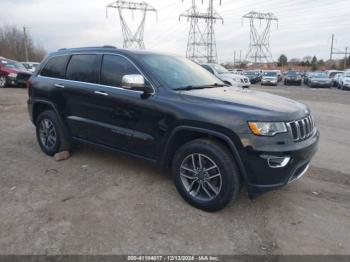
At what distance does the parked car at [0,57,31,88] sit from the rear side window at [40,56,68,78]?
523 inches

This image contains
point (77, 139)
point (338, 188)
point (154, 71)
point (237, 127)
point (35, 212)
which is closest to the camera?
point (237, 127)

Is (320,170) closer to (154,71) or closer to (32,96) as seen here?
(154,71)

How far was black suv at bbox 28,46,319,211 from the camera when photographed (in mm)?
3424

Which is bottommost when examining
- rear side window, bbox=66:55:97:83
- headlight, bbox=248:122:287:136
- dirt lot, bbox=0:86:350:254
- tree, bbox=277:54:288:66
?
dirt lot, bbox=0:86:350:254

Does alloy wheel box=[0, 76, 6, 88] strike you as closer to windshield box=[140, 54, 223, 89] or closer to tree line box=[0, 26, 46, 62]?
windshield box=[140, 54, 223, 89]

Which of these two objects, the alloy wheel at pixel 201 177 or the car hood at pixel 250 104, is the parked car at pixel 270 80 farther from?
the alloy wheel at pixel 201 177

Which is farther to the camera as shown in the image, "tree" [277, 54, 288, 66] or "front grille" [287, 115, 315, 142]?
"tree" [277, 54, 288, 66]

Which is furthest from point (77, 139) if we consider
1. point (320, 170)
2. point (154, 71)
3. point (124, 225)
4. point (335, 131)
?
point (335, 131)

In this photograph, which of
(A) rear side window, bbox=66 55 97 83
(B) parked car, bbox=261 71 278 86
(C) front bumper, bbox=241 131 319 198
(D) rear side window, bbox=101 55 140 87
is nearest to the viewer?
(C) front bumper, bbox=241 131 319 198

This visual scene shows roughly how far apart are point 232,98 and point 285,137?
0.78 m

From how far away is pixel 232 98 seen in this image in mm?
3852

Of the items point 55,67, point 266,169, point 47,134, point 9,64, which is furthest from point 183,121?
point 9,64

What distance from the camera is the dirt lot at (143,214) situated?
314 cm

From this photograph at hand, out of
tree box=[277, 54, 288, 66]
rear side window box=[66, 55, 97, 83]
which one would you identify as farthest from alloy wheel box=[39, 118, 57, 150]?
tree box=[277, 54, 288, 66]
